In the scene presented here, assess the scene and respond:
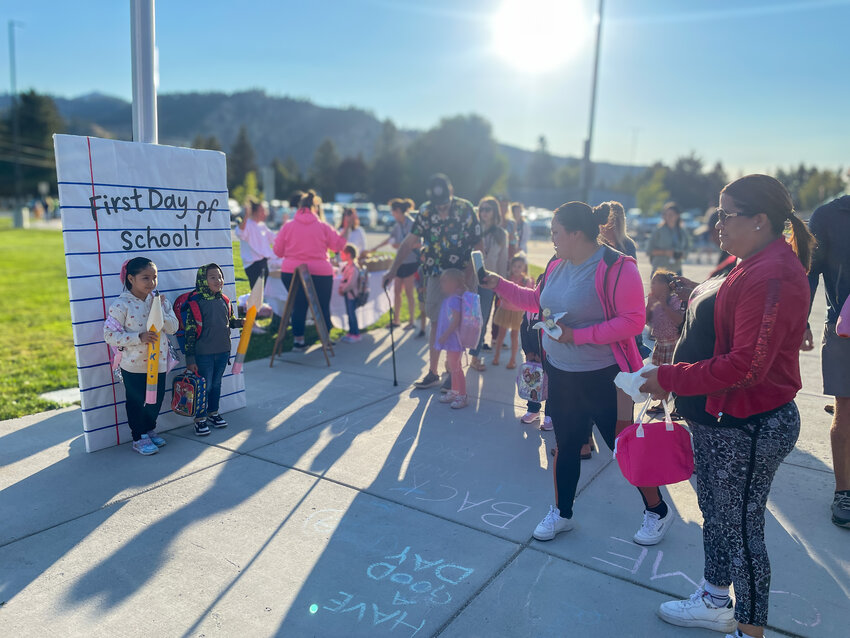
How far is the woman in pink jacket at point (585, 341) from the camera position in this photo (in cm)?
305

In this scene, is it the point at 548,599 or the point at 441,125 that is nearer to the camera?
the point at 548,599

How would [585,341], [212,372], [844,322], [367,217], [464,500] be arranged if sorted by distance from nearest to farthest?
[585,341]
[844,322]
[464,500]
[212,372]
[367,217]

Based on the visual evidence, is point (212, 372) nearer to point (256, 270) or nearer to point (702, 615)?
point (256, 270)

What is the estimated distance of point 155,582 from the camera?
289 cm

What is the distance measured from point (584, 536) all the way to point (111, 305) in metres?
A: 3.52

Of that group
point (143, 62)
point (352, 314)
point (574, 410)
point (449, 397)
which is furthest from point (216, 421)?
point (352, 314)

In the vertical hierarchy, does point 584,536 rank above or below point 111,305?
below

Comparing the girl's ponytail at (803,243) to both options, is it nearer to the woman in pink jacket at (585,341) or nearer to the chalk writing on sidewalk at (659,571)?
the woman in pink jacket at (585,341)

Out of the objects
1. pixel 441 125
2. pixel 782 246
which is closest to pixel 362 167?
pixel 441 125

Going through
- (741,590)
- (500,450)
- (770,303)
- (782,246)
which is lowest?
(500,450)

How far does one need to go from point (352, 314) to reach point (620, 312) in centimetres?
568

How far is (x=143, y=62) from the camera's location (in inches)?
190

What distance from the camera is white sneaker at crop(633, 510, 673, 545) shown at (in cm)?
327

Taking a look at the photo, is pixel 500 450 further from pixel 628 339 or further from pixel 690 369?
pixel 690 369
